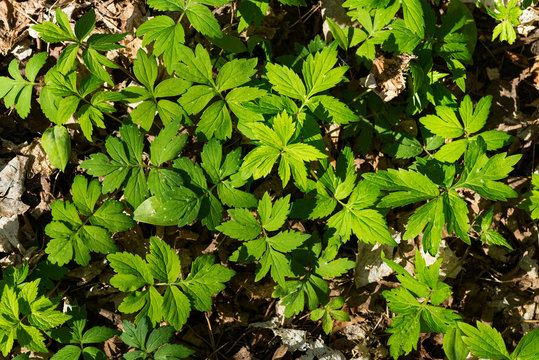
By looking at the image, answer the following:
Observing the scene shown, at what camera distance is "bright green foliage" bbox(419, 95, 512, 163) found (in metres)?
2.63

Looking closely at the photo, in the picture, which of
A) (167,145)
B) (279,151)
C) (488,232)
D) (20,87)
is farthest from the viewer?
(488,232)

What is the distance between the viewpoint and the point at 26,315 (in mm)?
2504

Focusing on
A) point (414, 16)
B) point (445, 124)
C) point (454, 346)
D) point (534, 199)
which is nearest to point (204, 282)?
point (454, 346)

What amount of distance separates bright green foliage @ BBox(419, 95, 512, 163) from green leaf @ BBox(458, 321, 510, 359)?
0.98 metres

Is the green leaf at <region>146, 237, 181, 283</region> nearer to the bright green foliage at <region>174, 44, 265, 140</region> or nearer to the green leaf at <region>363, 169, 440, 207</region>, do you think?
the bright green foliage at <region>174, 44, 265, 140</region>

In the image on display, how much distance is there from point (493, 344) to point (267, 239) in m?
1.38

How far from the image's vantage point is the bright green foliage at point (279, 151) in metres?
2.23

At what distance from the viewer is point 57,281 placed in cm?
283

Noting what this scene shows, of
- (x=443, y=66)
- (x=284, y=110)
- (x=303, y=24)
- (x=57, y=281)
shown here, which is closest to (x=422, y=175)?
(x=284, y=110)

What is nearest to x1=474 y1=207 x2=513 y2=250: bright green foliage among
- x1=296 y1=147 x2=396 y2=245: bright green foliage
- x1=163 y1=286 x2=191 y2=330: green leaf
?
x1=296 y1=147 x2=396 y2=245: bright green foliage

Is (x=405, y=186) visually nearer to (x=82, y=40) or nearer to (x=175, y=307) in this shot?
(x=175, y=307)

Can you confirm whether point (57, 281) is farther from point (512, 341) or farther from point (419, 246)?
point (512, 341)

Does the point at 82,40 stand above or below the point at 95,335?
above

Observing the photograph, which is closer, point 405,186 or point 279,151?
point 279,151
